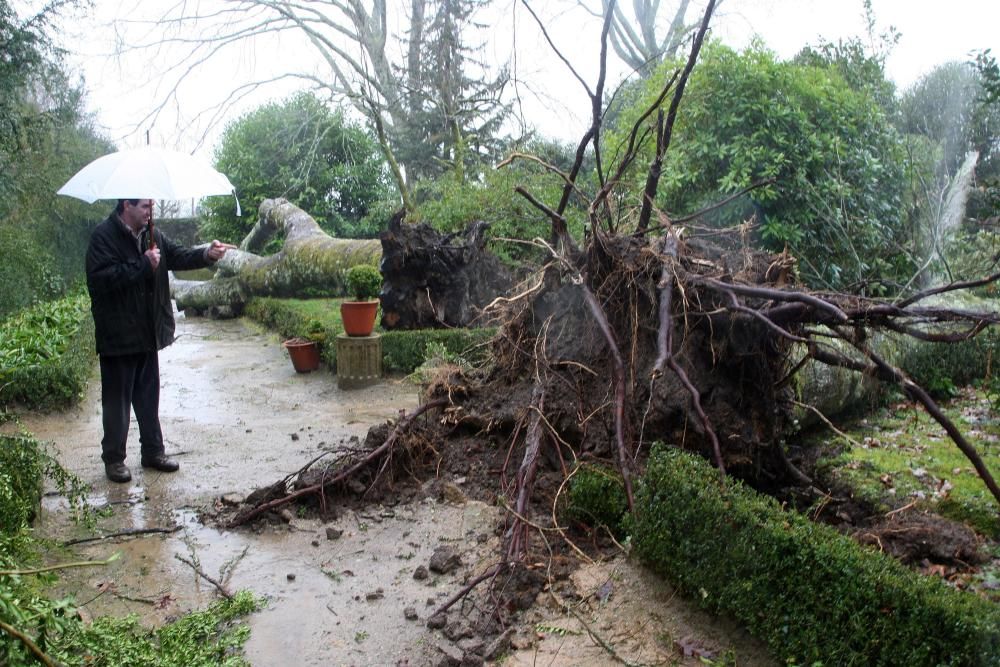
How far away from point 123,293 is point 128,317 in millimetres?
183

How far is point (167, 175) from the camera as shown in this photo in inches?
224

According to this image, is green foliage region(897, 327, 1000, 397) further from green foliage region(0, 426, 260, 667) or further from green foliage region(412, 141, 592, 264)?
green foliage region(0, 426, 260, 667)

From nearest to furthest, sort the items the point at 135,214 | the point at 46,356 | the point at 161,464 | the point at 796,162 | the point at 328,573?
the point at 328,573 < the point at 135,214 < the point at 161,464 < the point at 796,162 < the point at 46,356

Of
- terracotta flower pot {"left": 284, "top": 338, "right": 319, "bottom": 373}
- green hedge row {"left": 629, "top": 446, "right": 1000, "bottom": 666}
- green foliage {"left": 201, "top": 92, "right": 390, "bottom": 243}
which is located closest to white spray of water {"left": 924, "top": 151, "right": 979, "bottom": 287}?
green hedge row {"left": 629, "top": 446, "right": 1000, "bottom": 666}

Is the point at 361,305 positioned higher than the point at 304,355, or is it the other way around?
the point at 361,305

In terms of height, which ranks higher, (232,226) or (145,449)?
(232,226)

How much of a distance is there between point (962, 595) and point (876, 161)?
725cm

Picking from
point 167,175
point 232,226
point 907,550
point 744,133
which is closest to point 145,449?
point 167,175

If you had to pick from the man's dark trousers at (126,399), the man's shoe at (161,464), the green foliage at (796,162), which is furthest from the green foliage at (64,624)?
the green foliage at (796,162)

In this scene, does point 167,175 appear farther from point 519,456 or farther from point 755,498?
point 755,498

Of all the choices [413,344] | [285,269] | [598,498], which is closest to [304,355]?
[413,344]

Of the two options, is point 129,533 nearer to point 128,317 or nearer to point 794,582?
point 128,317

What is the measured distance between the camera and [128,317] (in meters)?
5.73

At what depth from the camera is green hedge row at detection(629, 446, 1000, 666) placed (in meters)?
2.74
